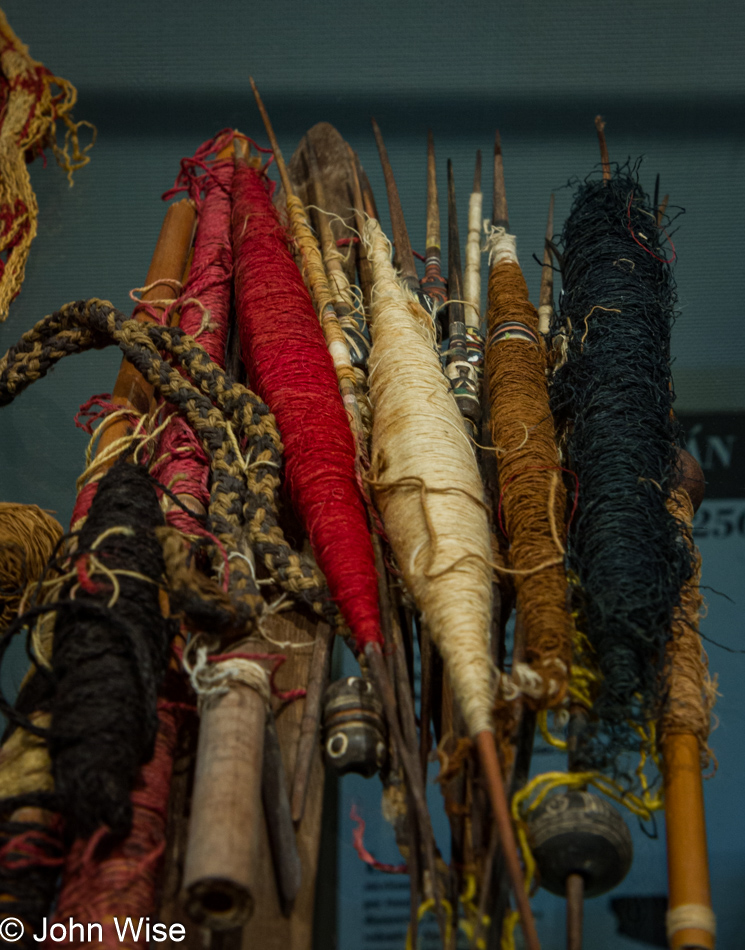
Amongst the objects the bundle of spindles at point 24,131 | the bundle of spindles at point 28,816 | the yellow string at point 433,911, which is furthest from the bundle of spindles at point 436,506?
the bundle of spindles at point 24,131

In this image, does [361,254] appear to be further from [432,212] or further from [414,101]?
[414,101]

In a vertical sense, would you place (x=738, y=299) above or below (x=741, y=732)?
above

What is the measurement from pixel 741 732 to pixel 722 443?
2.48ft

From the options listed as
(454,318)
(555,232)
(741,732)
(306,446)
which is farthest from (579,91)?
(741,732)

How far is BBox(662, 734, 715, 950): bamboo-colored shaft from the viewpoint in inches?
42.3

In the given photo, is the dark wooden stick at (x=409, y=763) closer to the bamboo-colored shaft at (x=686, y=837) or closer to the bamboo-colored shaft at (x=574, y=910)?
the bamboo-colored shaft at (x=574, y=910)

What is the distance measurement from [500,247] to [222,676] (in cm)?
125

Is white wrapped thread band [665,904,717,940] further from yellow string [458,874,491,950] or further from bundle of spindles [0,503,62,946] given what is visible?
bundle of spindles [0,503,62,946]

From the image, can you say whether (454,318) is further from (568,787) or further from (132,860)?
(132,860)

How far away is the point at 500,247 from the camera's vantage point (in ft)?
6.72

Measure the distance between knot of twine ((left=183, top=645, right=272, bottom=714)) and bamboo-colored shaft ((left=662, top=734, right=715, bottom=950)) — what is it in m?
0.54

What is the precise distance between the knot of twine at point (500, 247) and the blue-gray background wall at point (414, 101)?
253mm

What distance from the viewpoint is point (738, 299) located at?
2381mm

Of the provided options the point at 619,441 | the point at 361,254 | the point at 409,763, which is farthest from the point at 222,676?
the point at 361,254
